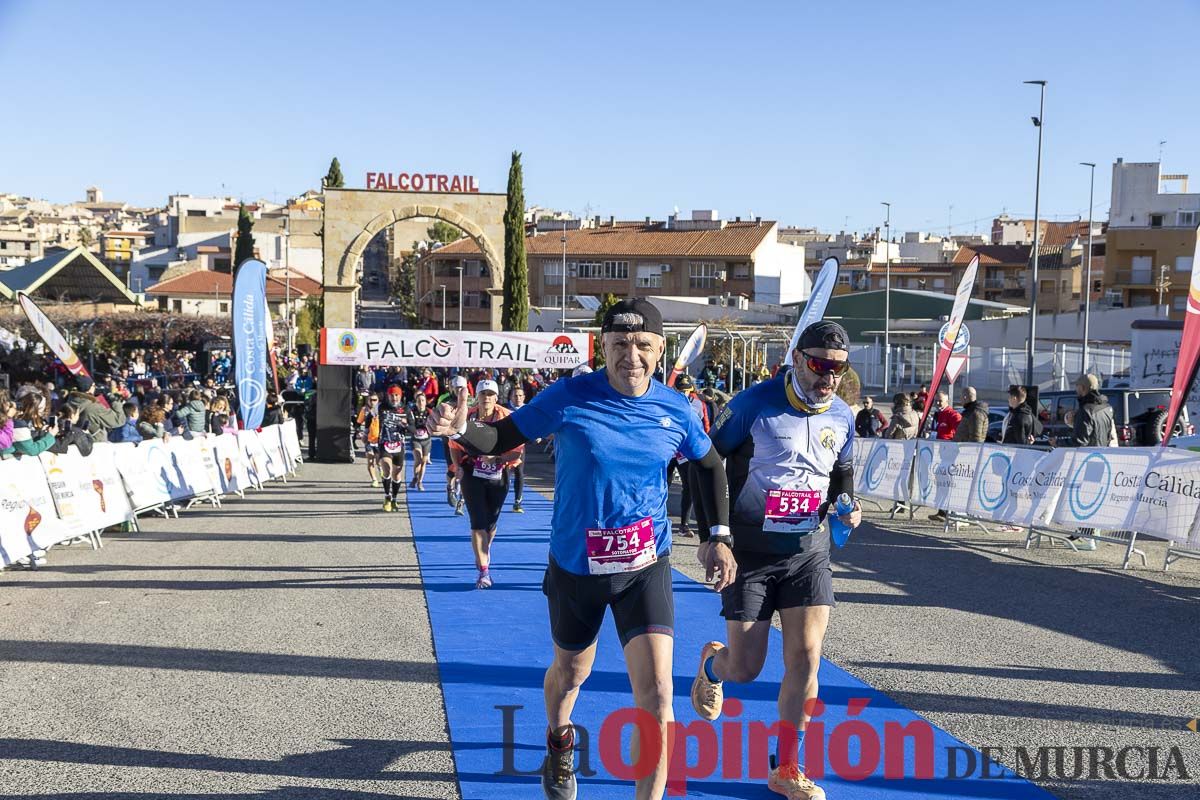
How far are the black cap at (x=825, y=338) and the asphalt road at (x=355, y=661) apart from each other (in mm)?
2200

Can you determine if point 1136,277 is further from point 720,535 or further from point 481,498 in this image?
point 720,535

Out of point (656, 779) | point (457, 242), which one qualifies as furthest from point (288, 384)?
point (457, 242)

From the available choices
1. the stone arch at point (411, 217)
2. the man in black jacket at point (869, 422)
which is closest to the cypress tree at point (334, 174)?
the stone arch at point (411, 217)

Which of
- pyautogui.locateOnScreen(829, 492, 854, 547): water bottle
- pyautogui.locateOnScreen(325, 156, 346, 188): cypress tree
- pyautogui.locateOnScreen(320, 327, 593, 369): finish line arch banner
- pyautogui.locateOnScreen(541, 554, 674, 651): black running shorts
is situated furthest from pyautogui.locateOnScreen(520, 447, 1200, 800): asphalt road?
pyautogui.locateOnScreen(325, 156, 346, 188): cypress tree

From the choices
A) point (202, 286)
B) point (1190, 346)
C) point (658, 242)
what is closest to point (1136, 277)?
point (658, 242)

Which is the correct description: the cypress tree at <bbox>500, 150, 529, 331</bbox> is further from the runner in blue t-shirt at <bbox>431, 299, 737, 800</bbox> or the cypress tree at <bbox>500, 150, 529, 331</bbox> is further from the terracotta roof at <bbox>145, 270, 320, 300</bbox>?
the terracotta roof at <bbox>145, 270, 320, 300</bbox>

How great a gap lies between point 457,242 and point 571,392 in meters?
91.4

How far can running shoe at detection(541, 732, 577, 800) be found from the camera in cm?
485

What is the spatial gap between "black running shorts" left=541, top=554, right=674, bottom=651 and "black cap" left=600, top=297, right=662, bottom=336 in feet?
3.15

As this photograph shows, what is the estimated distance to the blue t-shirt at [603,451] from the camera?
15.6 ft

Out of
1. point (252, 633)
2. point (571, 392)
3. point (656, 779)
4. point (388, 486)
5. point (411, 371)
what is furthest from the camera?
point (411, 371)

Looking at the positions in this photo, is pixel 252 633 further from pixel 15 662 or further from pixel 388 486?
pixel 388 486

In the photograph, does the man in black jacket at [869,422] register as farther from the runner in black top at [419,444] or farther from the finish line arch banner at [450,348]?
the runner in black top at [419,444]

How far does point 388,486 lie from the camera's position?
17.1 metres
